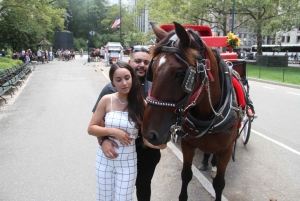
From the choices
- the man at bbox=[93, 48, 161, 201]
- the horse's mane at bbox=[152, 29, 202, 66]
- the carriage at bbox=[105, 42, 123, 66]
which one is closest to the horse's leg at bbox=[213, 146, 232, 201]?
the man at bbox=[93, 48, 161, 201]

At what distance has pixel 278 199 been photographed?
11.8 ft

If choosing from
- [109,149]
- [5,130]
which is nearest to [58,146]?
[5,130]

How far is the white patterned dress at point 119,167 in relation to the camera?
236cm

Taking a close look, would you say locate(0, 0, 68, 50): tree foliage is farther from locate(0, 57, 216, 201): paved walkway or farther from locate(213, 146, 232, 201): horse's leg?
locate(213, 146, 232, 201): horse's leg

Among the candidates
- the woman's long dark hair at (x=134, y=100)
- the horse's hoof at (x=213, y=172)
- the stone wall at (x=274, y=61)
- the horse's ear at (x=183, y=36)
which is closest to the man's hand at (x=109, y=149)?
the woman's long dark hair at (x=134, y=100)

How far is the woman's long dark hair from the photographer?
236 cm

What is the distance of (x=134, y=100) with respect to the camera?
2.43 metres

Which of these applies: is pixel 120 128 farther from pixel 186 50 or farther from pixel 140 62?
pixel 186 50

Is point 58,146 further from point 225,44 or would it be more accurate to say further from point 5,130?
point 225,44

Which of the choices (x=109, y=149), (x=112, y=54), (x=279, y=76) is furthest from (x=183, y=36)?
(x=112, y=54)

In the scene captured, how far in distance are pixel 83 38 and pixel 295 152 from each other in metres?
71.7

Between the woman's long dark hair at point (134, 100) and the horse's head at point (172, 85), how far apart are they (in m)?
0.34

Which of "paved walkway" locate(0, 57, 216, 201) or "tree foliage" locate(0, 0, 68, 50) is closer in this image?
"paved walkway" locate(0, 57, 216, 201)

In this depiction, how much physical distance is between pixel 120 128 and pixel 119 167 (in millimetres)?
373
